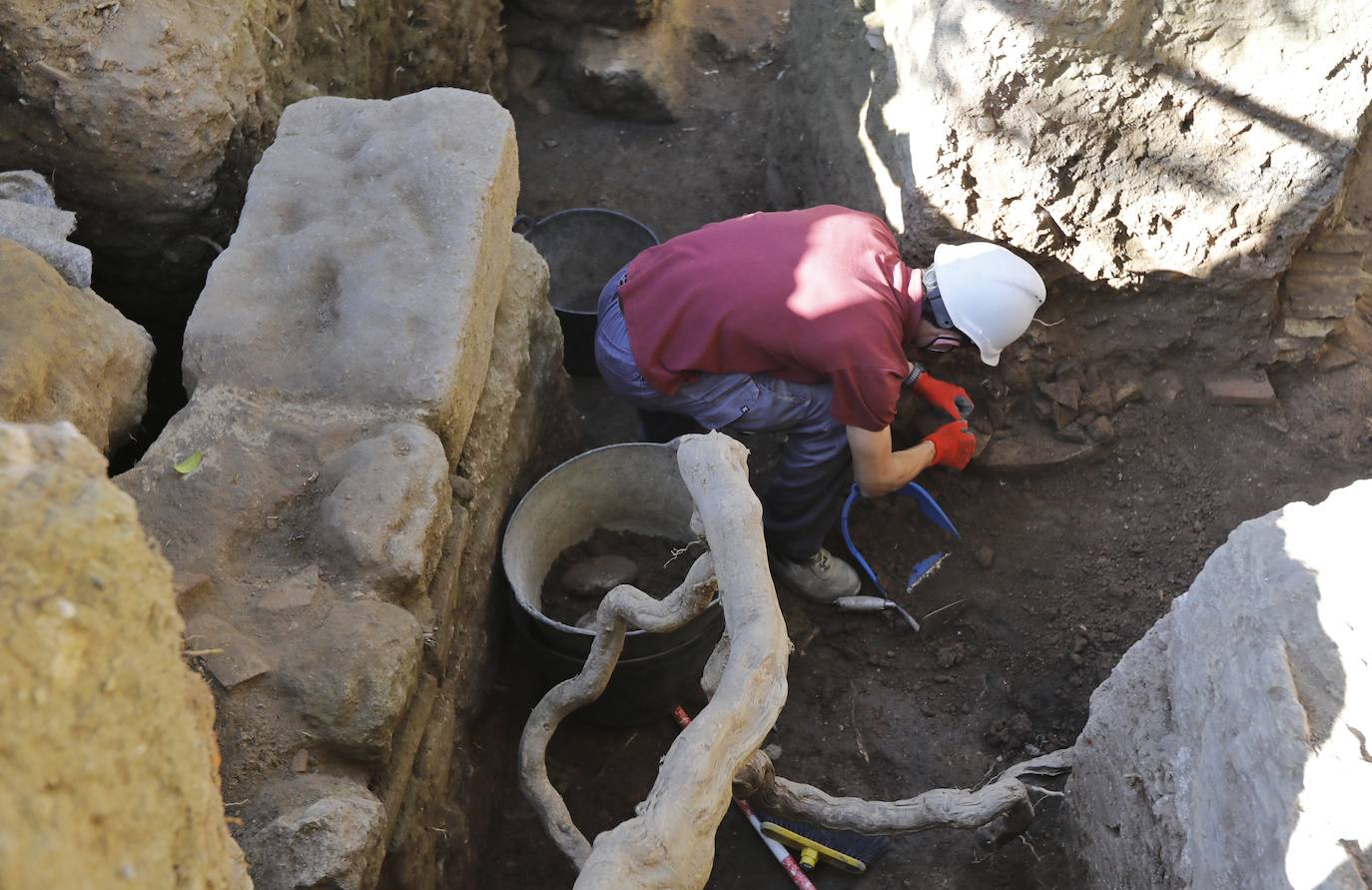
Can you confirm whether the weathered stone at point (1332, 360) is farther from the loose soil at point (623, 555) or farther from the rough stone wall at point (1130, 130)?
the loose soil at point (623, 555)

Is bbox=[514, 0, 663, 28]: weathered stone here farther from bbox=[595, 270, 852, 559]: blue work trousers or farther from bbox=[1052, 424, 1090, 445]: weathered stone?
bbox=[1052, 424, 1090, 445]: weathered stone

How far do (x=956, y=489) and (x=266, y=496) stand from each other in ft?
7.70

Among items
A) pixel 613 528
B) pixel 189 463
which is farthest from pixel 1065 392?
pixel 189 463

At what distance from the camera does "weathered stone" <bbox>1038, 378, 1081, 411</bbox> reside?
11.7 feet

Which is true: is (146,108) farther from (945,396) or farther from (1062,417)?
(1062,417)

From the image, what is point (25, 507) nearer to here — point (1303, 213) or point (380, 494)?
point (380, 494)

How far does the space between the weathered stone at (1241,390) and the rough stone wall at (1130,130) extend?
0.75ft

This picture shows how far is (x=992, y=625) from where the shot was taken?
3436mm

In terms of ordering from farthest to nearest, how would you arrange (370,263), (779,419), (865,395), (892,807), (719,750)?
(779,419)
(865,395)
(370,263)
(892,807)
(719,750)

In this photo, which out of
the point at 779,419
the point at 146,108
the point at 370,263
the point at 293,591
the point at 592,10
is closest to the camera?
the point at 293,591

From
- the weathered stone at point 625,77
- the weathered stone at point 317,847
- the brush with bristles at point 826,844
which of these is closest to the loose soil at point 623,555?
the brush with bristles at point 826,844

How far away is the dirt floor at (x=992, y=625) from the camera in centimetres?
287

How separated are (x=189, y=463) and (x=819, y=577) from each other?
2000 millimetres

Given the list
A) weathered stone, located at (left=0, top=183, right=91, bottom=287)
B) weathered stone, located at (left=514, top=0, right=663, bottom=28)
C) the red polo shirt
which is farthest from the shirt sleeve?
weathered stone, located at (left=514, top=0, right=663, bottom=28)
